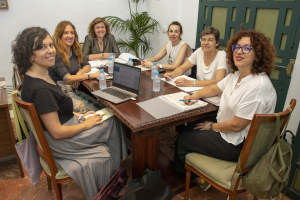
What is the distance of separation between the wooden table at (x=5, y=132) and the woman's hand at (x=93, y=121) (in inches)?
32.1

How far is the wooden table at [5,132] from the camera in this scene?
187 cm

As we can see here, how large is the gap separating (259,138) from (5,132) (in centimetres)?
203

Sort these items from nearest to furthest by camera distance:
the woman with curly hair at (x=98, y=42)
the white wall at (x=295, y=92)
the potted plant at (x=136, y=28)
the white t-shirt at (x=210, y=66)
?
the white wall at (x=295, y=92) → the white t-shirt at (x=210, y=66) → the woman with curly hair at (x=98, y=42) → the potted plant at (x=136, y=28)

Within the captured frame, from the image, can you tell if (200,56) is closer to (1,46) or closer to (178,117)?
(178,117)

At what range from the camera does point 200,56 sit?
92.9 inches

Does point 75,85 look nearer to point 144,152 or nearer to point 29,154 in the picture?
point 29,154

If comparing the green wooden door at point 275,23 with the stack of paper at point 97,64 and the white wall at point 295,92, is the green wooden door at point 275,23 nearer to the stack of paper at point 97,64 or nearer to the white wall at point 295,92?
the white wall at point 295,92

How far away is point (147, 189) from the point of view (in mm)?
1467

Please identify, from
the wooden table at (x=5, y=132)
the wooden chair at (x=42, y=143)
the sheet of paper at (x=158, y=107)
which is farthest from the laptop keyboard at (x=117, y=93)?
the wooden table at (x=5, y=132)

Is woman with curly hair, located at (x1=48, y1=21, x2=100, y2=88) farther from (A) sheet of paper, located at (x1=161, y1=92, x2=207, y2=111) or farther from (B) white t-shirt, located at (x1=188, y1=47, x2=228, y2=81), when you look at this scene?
(B) white t-shirt, located at (x1=188, y1=47, x2=228, y2=81)

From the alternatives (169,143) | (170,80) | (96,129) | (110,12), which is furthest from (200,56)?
(110,12)

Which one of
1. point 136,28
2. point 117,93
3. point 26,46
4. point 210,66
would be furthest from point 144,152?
point 136,28

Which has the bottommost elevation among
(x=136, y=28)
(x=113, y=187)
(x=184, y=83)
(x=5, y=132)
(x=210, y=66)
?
(x=113, y=187)

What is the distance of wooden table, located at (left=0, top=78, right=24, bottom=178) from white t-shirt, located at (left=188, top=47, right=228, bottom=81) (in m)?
1.86
